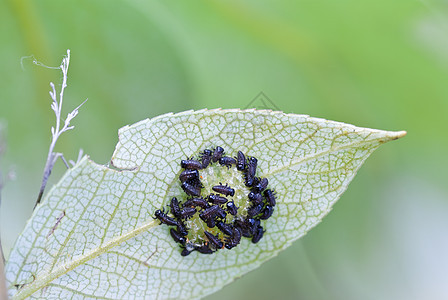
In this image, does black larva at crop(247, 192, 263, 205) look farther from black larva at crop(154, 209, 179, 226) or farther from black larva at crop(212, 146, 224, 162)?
black larva at crop(154, 209, 179, 226)

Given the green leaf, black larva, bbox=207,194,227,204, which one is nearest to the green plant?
the green leaf

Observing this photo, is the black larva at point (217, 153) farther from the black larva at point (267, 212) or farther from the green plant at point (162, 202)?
the black larva at point (267, 212)

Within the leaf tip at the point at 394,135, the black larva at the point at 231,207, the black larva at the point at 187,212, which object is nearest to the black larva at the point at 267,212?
the black larva at the point at 231,207

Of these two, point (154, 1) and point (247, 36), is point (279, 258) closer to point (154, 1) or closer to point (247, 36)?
point (247, 36)

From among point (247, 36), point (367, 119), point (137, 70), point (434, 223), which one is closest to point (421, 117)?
point (367, 119)

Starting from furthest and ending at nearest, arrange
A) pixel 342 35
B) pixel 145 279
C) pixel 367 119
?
pixel 367 119 → pixel 342 35 → pixel 145 279
